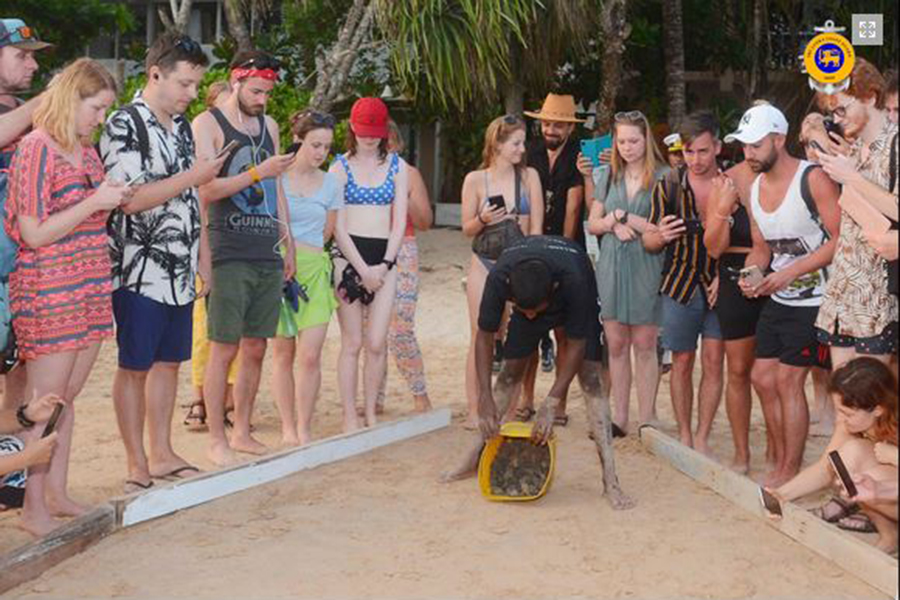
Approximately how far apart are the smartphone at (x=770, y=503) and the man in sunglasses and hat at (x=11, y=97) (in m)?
3.32

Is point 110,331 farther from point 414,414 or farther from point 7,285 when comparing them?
point 414,414

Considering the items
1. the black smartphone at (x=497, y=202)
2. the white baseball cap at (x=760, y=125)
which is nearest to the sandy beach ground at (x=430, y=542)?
the black smartphone at (x=497, y=202)

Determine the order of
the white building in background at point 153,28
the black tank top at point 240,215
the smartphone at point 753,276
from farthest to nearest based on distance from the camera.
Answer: the white building in background at point 153,28, the black tank top at point 240,215, the smartphone at point 753,276

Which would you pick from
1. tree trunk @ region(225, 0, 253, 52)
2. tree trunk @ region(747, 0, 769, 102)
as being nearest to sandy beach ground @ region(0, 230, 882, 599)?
tree trunk @ region(225, 0, 253, 52)

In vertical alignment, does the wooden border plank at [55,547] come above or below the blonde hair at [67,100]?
below

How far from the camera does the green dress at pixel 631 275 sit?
777cm

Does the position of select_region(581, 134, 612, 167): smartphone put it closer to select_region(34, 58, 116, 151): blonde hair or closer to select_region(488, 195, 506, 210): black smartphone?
select_region(488, 195, 506, 210): black smartphone

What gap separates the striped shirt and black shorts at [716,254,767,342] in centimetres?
38

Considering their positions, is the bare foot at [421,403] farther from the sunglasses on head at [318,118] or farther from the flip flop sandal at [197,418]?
the sunglasses on head at [318,118]

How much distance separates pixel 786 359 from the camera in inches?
259

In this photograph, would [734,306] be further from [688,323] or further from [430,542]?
[430,542]

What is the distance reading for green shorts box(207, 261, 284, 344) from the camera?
7059mm

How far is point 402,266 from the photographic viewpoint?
27.7 ft

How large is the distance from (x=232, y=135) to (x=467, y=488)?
7.17 ft
